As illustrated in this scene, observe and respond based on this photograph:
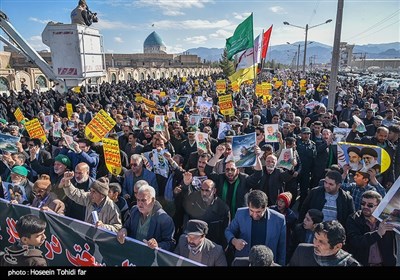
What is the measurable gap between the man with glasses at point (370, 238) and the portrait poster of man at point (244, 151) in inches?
63.6

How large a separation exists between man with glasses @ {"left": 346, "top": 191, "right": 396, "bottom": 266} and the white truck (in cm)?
1190

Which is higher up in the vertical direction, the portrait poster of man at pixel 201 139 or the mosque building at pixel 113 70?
the mosque building at pixel 113 70

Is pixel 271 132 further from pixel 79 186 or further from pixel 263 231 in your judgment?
pixel 79 186

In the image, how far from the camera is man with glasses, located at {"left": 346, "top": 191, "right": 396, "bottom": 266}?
127 inches

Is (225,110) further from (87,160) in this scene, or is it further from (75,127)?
(87,160)

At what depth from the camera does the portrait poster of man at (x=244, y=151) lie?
479cm

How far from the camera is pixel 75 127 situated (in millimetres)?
8641

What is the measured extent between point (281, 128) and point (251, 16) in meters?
5.40

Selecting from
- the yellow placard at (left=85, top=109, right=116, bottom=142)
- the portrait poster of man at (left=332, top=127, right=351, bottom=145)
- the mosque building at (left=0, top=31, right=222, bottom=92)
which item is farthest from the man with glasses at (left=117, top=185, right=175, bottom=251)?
the mosque building at (left=0, top=31, right=222, bottom=92)

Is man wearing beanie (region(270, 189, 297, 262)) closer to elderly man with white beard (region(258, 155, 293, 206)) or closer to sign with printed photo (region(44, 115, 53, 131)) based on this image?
elderly man with white beard (region(258, 155, 293, 206))

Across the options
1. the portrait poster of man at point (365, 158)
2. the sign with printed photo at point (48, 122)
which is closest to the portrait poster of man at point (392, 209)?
the portrait poster of man at point (365, 158)

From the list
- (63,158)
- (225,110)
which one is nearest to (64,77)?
(225,110)

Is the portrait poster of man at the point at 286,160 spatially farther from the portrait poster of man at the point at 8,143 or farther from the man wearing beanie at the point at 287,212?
the portrait poster of man at the point at 8,143
